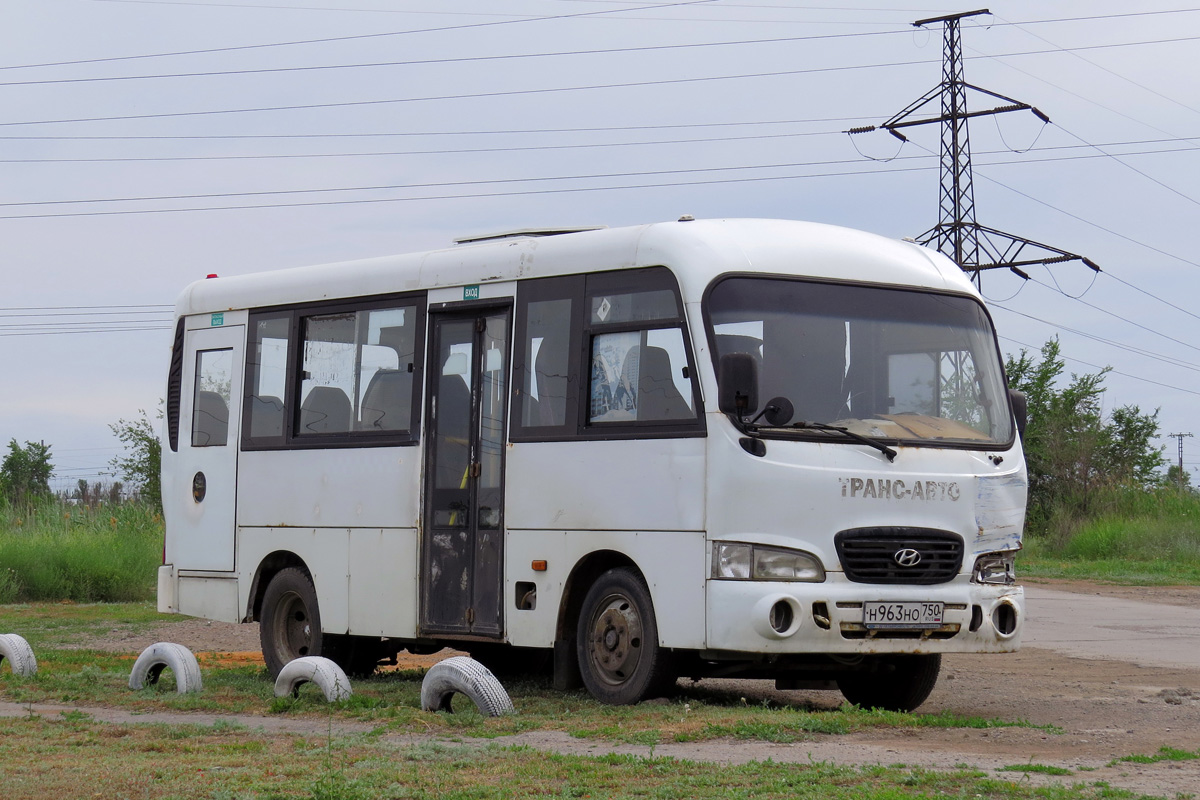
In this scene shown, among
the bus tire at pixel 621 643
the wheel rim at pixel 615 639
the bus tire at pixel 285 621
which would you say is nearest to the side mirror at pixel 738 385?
the bus tire at pixel 621 643

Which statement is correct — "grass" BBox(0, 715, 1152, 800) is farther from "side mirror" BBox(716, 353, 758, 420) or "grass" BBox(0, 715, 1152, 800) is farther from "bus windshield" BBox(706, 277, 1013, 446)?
"bus windshield" BBox(706, 277, 1013, 446)

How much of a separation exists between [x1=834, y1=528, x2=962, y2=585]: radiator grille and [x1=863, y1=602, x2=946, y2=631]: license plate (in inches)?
6.3

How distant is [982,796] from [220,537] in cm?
849

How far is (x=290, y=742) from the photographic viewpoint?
9.04 m

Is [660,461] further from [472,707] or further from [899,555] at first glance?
[472,707]

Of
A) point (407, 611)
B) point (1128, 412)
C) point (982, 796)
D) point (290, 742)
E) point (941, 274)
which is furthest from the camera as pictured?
point (1128, 412)

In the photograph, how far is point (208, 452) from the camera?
14.1 meters

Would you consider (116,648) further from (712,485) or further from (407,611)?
(712,485)

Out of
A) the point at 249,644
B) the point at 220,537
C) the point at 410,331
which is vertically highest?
the point at 410,331

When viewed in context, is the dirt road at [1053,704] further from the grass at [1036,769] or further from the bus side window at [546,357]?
the bus side window at [546,357]

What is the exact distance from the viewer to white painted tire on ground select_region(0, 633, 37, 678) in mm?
12898

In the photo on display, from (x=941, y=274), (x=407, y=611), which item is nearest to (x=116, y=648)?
(x=407, y=611)

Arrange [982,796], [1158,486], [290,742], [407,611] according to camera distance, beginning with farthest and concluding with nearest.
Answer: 1. [1158,486]
2. [407,611]
3. [290,742]
4. [982,796]

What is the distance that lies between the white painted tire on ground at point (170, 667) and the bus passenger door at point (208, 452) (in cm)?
164
